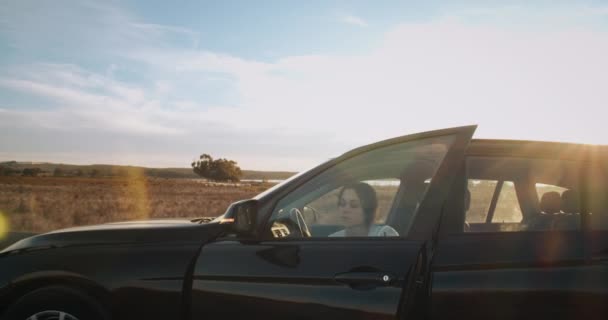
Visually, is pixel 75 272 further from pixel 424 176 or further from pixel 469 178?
pixel 469 178

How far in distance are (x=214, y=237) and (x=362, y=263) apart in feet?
2.76

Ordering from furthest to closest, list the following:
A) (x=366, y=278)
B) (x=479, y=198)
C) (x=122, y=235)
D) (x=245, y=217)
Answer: (x=479, y=198) < (x=122, y=235) < (x=245, y=217) < (x=366, y=278)

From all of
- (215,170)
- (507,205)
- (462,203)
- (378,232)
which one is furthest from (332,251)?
(215,170)

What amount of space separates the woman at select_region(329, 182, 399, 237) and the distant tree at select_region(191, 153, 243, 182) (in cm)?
11361

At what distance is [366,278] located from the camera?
8.64 ft

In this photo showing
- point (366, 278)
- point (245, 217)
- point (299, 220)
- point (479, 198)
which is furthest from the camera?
point (479, 198)

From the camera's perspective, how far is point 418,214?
2.83 meters

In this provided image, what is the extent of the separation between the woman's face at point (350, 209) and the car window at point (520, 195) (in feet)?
2.01

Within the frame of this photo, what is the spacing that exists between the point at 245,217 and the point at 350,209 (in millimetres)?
668

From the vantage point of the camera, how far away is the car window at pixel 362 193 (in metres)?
2.99

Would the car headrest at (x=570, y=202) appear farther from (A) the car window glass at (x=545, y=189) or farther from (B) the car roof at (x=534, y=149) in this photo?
(B) the car roof at (x=534, y=149)

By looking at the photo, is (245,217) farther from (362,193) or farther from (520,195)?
(520,195)

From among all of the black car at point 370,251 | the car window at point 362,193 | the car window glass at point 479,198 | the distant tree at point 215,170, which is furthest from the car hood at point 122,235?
the distant tree at point 215,170

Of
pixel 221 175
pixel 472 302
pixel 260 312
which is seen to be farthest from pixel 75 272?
pixel 221 175
